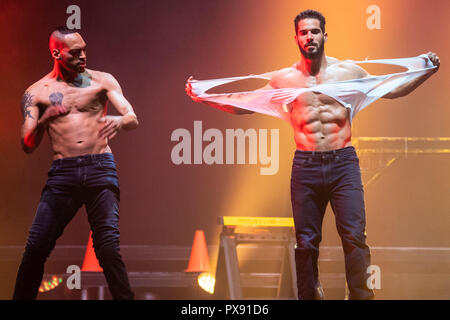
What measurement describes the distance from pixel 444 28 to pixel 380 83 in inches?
74.5

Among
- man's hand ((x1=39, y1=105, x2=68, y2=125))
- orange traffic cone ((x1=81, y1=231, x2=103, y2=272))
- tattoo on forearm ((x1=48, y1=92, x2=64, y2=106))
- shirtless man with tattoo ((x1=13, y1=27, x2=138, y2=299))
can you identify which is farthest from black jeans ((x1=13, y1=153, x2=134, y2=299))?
orange traffic cone ((x1=81, y1=231, x2=103, y2=272))

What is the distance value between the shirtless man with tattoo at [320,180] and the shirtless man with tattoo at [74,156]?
1338 mm

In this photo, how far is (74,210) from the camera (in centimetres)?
475

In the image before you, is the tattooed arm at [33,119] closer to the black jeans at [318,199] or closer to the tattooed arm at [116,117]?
the tattooed arm at [116,117]

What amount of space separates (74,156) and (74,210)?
0.41 metres

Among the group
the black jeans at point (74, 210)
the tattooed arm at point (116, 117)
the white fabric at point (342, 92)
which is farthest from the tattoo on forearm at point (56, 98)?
the white fabric at point (342, 92)

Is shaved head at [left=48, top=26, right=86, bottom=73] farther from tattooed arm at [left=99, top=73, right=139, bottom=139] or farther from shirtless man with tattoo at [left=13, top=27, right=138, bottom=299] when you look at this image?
tattooed arm at [left=99, top=73, right=139, bottom=139]

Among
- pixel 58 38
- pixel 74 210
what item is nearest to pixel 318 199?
pixel 74 210

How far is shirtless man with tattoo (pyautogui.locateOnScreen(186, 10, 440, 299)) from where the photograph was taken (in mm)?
4684

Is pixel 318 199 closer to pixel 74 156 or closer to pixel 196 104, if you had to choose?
pixel 74 156

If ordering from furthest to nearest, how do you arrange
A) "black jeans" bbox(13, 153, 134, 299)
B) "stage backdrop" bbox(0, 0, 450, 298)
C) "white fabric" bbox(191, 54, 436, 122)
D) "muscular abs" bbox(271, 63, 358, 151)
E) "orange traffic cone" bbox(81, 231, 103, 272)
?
"stage backdrop" bbox(0, 0, 450, 298)
"orange traffic cone" bbox(81, 231, 103, 272)
"white fabric" bbox(191, 54, 436, 122)
"muscular abs" bbox(271, 63, 358, 151)
"black jeans" bbox(13, 153, 134, 299)

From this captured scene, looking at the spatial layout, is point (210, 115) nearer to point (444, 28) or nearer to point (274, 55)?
point (274, 55)

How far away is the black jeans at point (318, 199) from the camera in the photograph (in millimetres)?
4738

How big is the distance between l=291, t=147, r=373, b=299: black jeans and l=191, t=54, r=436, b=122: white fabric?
48 centimetres
